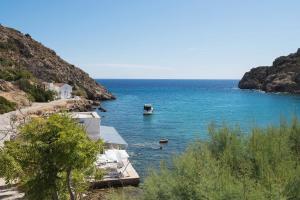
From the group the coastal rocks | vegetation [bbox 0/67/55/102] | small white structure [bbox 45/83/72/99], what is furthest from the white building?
small white structure [bbox 45/83/72/99]

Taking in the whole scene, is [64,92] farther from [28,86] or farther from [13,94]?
[13,94]

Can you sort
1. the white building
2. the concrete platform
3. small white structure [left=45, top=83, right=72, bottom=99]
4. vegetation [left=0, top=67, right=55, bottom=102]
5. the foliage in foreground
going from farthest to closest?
small white structure [left=45, top=83, right=72, bottom=99] → vegetation [left=0, top=67, right=55, bottom=102] → the white building → the concrete platform → the foliage in foreground

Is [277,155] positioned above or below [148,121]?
above

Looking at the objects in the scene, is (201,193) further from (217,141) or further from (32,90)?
(32,90)

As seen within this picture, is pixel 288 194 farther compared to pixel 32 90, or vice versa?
pixel 32 90

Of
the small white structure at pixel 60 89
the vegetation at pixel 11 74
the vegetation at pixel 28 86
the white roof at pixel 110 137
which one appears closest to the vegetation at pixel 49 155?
the white roof at pixel 110 137

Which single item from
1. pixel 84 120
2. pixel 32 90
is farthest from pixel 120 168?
pixel 32 90

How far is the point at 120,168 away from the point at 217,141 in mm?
12438

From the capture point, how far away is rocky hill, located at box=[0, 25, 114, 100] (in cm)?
8975

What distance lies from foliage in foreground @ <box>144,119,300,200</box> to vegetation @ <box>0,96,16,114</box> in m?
41.9

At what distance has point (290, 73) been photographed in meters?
119

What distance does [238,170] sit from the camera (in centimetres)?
1144

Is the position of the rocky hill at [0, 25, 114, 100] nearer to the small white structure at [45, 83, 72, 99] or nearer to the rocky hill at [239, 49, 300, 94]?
the small white structure at [45, 83, 72, 99]

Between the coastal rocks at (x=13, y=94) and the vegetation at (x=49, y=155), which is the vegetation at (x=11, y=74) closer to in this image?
the coastal rocks at (x=13, y=94)
